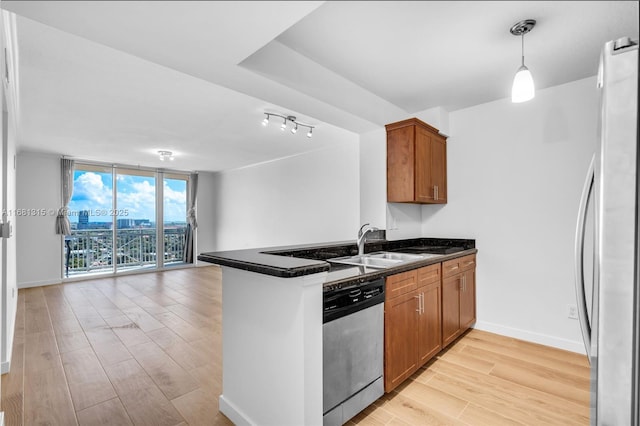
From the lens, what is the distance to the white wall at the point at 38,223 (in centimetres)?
544

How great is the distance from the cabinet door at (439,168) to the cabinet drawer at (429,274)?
1.04 m

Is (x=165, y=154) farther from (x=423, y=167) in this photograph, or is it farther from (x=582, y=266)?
(x=582, y=266)

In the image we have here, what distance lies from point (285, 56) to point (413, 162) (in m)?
1.62

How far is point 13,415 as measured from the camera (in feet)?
6.34

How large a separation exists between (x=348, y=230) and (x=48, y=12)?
4.10m

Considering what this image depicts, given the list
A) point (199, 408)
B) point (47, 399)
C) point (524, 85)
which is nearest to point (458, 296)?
point (524, 85)

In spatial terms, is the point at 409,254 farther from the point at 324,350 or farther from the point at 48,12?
the point at 48,12

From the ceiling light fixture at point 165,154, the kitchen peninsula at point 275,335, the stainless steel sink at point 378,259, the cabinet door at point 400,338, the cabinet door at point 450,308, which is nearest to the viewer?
the kitchen peninsula at point 275,335

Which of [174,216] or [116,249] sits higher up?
[174,216]

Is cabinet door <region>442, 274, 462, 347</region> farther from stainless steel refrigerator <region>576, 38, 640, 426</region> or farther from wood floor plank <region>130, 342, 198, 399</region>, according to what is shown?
wood floor plank <region>130, 342, 198, 399</region>

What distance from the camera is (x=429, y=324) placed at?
2.46 meters

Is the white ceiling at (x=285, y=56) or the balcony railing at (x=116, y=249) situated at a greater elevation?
the white ceiling at (x=285, y=56)

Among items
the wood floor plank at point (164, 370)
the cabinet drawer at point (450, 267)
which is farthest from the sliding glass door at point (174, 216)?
the cabinet drawer at point (450, 267)

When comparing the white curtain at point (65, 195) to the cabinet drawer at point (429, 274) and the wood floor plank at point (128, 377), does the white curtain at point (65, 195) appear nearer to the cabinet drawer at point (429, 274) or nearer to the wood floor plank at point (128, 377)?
the wood floor plank at point (128, 377)
